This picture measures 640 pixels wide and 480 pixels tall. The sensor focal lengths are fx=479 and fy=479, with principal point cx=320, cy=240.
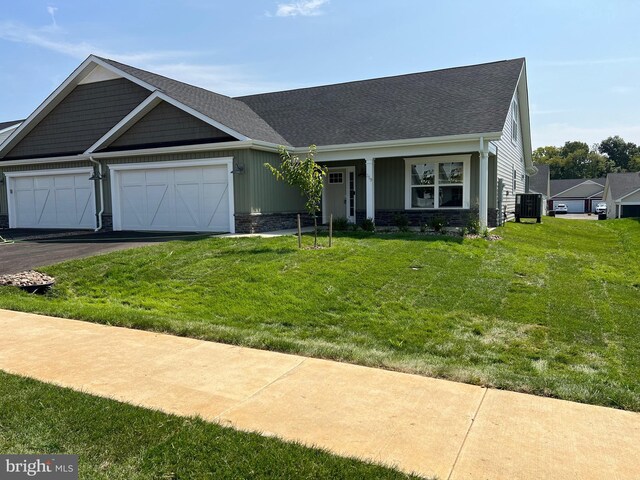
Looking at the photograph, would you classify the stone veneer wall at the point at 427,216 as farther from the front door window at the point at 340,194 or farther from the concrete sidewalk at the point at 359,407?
the concrete sidewalk at the point at 359,407

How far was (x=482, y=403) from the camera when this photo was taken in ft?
13.1

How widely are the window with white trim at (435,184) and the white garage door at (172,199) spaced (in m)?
6.44

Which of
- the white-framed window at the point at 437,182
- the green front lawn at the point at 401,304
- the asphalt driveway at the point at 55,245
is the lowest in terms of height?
the green front lawn at the point at 401,304

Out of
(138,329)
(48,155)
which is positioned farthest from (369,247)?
(48,155)

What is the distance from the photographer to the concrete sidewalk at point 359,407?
315 cm

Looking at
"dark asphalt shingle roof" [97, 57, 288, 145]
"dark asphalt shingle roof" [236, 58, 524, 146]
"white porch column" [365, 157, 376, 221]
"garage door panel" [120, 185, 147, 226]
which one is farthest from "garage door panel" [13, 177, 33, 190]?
"white porch column" [365, 157, 376, 221]

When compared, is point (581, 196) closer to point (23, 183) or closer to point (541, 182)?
point (541, 182)

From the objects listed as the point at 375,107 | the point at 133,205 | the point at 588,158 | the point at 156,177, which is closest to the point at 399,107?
the point at 375,107

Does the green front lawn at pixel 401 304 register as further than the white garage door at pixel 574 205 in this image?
No

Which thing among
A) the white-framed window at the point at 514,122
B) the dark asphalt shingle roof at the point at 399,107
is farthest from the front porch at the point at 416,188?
the white-framed window at the point at 514,122

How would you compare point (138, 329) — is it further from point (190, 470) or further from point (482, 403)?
point (482, 403)

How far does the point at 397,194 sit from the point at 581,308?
34.1ft

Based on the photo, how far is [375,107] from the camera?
59.2ft

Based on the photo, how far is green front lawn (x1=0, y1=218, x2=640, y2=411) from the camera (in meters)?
5.02
